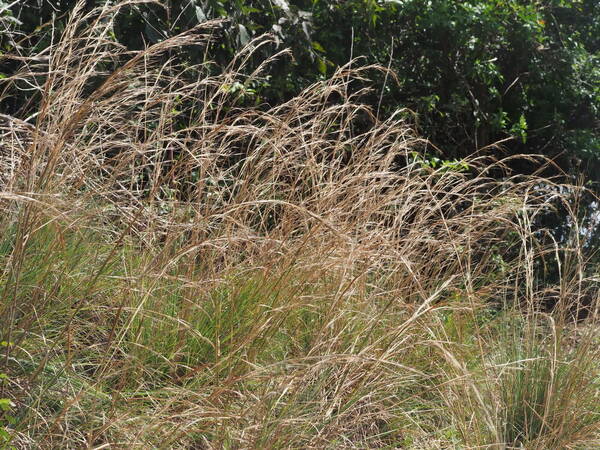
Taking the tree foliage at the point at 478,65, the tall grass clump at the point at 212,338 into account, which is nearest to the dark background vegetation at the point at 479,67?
the tree foliage at the point at 478,65

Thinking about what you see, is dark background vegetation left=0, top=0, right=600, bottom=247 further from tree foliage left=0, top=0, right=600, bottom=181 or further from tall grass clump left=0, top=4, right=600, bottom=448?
tall grass clump left=0, top=4, right=600, bottom=448

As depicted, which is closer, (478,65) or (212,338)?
(212,338)

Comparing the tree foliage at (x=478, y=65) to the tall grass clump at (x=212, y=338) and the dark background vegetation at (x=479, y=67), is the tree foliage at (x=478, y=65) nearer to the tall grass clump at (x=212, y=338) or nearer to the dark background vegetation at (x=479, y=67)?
the dark background vegetation at (x=479, y=67)

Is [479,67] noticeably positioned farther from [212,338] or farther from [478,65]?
[212,338]

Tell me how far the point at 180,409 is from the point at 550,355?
1.40 meters

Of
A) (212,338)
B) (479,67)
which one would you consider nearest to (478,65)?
(479,67)

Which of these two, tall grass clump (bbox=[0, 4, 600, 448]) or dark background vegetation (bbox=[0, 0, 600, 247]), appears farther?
dark background vegetation (bbox=[0, 0, 600, 247])

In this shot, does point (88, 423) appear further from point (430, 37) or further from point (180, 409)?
point (430, 37)

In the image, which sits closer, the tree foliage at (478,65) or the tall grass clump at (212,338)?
the tall grass clump at (212,338)

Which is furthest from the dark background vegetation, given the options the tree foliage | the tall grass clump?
the tall grass clump

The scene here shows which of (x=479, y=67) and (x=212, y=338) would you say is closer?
(x=212, y=338)

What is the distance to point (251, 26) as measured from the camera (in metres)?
5.14

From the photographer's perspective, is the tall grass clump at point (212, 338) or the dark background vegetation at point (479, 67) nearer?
the tall grass clump at point (212, 338)

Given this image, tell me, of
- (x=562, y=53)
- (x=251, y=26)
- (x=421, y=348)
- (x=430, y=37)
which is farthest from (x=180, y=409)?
(x=562, y=53)
